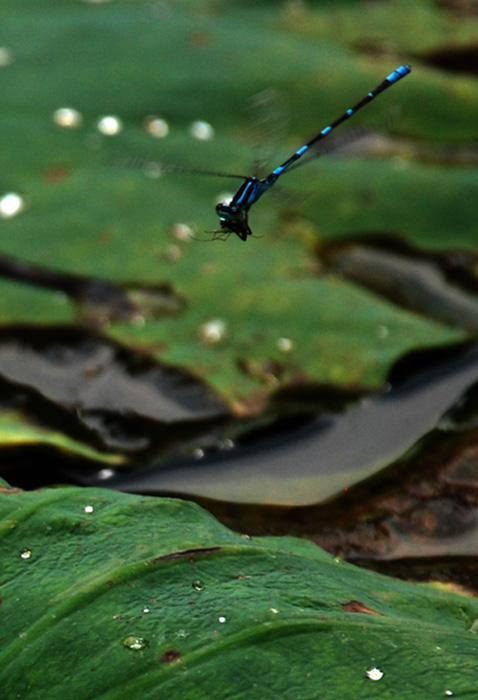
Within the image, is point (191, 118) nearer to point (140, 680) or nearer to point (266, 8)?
point (266, 8)

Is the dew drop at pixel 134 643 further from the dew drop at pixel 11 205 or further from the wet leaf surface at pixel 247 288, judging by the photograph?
the dew drop at pixel 11 205

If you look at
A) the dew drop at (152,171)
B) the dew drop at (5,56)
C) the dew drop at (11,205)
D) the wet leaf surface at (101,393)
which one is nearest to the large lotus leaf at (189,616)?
the wet leaf surface at (101,393)

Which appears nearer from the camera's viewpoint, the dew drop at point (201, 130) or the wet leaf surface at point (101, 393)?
the wet leaf surface at point (101, 393)

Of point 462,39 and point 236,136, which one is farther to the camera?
point 462,39

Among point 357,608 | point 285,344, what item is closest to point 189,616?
point 357,608

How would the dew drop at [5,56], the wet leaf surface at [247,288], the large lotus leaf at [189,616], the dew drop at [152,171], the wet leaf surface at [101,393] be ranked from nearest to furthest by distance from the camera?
the large lotus leaf at [189,616] → the wet leaf surface at [247,288] → the wet leaf surface at [101,393] → the dew drop at [152,171] → the dew drop at [5,56]

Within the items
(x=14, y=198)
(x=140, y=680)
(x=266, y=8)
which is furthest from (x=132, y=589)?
(x=266, y=8)
